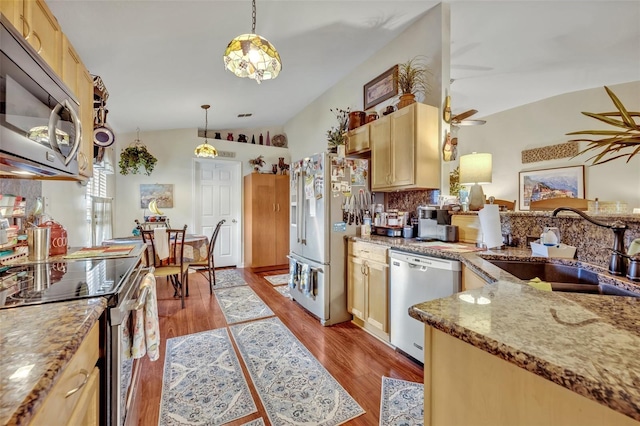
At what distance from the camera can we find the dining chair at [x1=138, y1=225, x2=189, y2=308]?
3.19 meters

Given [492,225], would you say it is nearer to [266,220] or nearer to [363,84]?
[363,84]

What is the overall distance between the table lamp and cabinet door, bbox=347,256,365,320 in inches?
47.4

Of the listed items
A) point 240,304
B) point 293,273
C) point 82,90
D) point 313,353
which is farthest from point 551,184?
point 82,90

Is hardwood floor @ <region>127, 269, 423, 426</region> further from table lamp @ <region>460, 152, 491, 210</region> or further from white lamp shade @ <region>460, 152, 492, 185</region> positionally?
white lamp shade @ <region>460, 152, 492, 185</region>

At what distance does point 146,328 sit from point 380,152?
2468mm

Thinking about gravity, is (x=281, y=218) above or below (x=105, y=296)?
above

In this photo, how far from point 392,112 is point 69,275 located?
279cm

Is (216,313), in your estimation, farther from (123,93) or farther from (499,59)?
(499,59)

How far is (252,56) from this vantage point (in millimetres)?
1858

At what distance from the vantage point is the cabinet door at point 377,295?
7.95 feet

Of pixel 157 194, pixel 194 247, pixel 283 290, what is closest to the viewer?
pixel 194 247

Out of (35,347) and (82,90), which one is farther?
(82,90)

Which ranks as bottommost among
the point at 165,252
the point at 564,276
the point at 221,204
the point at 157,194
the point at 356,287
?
the point at 356,287

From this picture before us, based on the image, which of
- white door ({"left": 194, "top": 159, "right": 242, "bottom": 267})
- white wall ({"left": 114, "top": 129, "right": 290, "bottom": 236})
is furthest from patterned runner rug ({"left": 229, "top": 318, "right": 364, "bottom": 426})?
white wall ({"left": 114, "top": 129, "right": 290, "bottom": 236})
